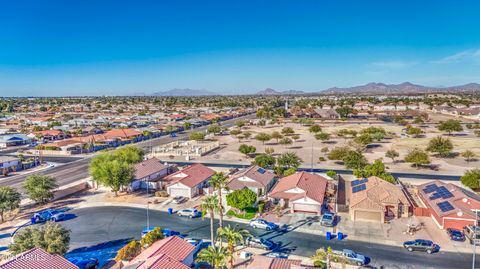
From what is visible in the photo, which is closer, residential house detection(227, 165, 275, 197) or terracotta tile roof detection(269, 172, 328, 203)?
terracotta tile roof detection(269, 172, 328, 203)

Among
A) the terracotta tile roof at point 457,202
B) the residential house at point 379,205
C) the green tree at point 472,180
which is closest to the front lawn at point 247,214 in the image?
the residential house at point 379,205

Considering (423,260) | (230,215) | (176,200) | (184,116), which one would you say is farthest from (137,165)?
(184,116)

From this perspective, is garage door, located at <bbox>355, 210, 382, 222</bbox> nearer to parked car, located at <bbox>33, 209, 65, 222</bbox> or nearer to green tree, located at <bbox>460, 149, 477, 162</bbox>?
parked car, located at <bbox>33, 209, 65, 222</bbox>

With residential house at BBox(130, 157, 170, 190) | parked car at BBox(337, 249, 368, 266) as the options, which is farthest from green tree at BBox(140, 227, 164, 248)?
residential house at BBox(130, 157, 170, 190)

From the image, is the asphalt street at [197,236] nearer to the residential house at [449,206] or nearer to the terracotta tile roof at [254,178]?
the residential house at [449,206]

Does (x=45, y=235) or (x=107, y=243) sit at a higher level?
(x=45, y=235)

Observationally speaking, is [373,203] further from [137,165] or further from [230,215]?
[137,165]
